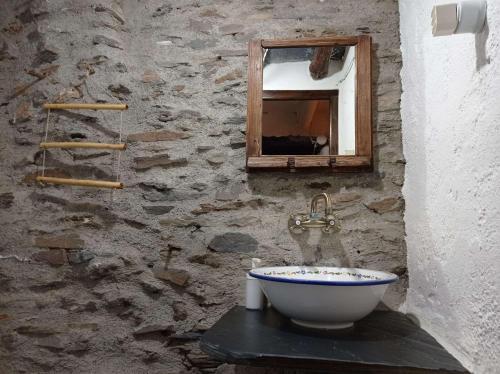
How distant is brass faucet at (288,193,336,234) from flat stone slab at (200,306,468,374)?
34 cm

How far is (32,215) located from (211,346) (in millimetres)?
1018

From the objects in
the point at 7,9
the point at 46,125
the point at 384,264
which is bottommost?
the point at 384,264

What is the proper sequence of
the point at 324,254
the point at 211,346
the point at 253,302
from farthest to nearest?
the point at 324,254 → the point at 253,302 → the point at 211,346

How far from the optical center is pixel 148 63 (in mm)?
1583

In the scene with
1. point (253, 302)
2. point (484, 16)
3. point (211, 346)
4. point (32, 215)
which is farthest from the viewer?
point (32, 215)

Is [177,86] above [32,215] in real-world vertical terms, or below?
above

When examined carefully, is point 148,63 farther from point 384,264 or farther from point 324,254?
point 384,264

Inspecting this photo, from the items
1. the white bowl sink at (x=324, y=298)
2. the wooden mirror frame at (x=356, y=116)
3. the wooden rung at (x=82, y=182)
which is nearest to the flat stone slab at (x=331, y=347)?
the white bowl sink at (x=324, y=298)

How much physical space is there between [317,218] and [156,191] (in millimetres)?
625

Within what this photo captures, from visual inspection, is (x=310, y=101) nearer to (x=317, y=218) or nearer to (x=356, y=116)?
(x=356, y=116)

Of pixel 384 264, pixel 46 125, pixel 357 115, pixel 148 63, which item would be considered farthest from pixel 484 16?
pixel 46 125

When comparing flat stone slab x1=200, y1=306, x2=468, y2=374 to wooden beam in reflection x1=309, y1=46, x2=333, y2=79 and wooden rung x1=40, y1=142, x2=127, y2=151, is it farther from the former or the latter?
wooden beam in reflection x1=309, y1=46, x2=333, y2=79

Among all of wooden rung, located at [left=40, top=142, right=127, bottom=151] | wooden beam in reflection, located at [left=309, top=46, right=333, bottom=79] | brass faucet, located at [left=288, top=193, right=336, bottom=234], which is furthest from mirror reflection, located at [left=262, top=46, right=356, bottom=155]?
wooden rung, located at [left=40, top=142, right=127, bottom=151]

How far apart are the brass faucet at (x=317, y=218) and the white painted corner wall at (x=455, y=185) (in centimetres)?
28
